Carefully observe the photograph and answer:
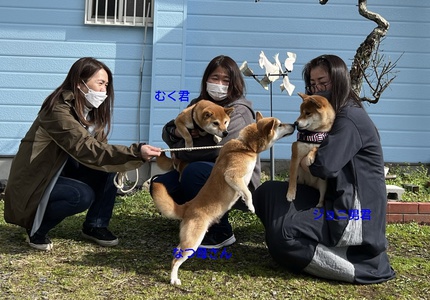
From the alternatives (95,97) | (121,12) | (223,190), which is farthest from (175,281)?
(121,12)

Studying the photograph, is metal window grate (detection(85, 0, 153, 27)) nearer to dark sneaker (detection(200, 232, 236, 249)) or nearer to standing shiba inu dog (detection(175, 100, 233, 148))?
standing shiba inu dog (detection(175, 100, 233, 148))

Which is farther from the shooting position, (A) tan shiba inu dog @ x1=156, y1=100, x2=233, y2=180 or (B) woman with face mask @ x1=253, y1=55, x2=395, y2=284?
(A) tan shiba inu dog @ x1=156, y1=100, x2=233, y2=180

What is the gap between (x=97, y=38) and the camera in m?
5.46

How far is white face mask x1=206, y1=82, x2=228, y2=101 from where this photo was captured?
11.1 feet

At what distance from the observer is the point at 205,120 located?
321cm

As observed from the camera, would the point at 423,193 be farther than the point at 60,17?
No

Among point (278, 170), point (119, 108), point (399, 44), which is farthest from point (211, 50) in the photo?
point (399, 44)

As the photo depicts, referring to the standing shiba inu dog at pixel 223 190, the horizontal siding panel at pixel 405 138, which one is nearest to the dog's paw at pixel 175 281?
the standing shiba inu dog at pixel 223 190

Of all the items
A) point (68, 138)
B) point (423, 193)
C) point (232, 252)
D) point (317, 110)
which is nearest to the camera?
point (317, 110)

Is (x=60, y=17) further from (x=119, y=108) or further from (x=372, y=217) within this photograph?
(x=372, y=217)

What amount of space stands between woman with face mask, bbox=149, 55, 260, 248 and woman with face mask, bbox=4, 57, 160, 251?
0.42 metres

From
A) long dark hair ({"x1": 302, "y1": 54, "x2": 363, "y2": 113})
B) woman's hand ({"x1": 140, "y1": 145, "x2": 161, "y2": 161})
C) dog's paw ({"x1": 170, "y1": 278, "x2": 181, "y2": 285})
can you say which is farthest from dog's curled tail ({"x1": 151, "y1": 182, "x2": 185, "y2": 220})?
long dark hair ({"x1": 302, "y1": 54, "x2": 363, "y2": 113})

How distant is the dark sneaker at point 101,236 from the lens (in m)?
3.29

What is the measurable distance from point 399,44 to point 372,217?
3.69m
